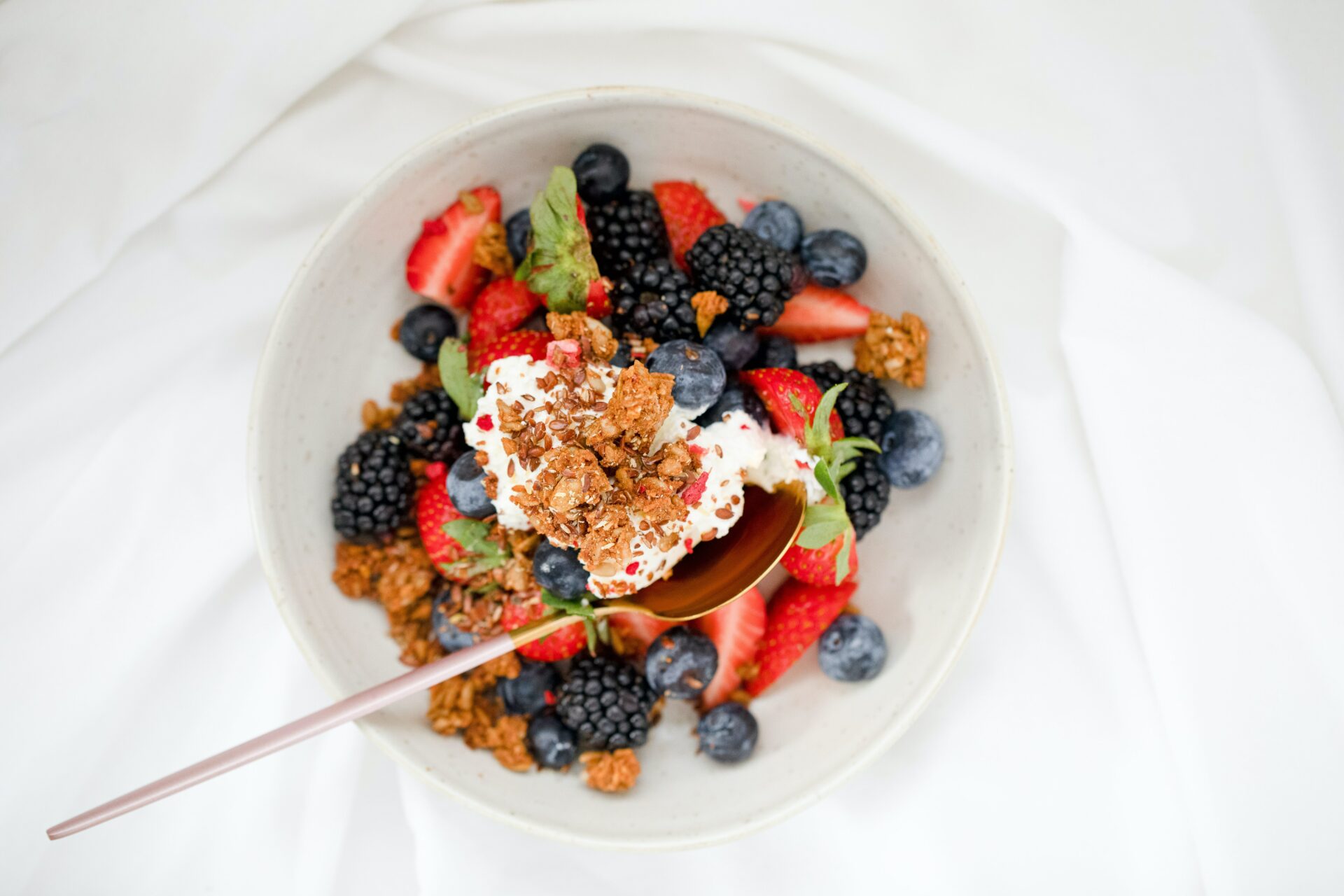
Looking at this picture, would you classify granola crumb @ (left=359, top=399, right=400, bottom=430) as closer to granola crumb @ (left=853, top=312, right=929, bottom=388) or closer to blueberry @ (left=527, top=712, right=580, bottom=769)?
blueberry @ (left=527, top=712, right=580, bottom=769)

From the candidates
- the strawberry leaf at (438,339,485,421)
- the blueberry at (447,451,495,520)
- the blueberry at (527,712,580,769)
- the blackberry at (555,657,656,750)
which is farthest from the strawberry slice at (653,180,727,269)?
the blueberry at (527,712,580,769)

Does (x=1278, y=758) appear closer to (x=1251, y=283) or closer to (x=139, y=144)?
(x=1251, y=283)

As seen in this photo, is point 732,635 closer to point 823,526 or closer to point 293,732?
point 823,526

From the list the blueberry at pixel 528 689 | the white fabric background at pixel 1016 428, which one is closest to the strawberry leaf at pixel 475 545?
the blueberry at pixel 528 689

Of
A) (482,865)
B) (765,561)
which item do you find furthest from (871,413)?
(482,865)

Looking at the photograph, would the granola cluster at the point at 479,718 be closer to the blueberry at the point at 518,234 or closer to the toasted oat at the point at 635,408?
the toasted oat at the point at 635,408

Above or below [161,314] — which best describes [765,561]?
below
